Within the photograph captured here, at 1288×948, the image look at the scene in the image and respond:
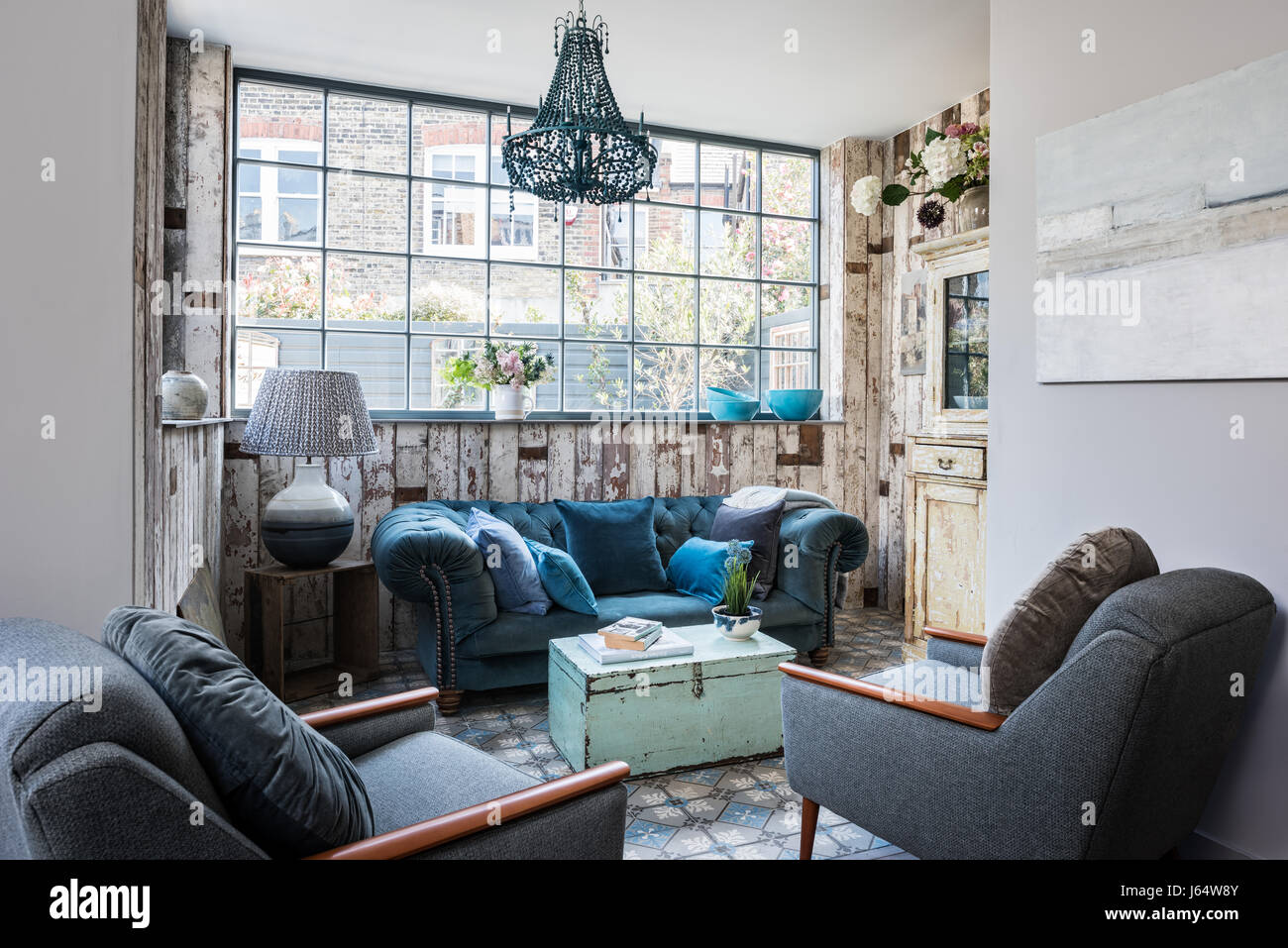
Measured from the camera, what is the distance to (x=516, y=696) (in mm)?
3518

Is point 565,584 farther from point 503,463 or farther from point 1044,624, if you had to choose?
point 1044,624

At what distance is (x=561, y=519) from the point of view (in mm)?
4094

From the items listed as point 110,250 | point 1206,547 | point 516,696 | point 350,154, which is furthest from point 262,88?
Answer: point 1206,547

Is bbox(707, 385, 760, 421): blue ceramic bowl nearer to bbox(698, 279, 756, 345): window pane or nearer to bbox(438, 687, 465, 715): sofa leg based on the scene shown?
bbox(698, 279, 756, 345): window pane

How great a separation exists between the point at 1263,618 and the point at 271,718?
1.98 m

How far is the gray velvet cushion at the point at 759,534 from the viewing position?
3849 mm

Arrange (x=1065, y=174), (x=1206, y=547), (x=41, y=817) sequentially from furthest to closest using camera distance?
(x=1065, y=174), (x=1206, y=547), (x=41, y=817)

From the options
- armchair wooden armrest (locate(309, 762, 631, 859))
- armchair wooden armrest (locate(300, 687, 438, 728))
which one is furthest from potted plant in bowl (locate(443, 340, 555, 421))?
armchair wooden armrest (locate(309, 762, 631, 859))

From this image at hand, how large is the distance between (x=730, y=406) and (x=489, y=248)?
1626 millimetres

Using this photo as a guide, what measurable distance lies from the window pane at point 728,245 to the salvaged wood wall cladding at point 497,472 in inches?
38.4

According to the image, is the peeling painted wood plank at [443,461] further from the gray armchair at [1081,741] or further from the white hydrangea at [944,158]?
Answer: the gray armchair at [1081,741]

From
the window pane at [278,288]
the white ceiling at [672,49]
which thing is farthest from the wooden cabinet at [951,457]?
the window pane at [278,288]

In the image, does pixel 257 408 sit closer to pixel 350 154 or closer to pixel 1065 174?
pixel 350 154

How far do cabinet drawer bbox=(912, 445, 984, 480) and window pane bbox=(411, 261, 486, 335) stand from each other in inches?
93.1
